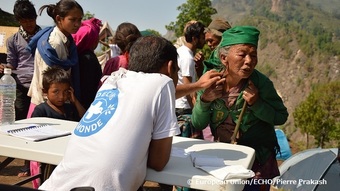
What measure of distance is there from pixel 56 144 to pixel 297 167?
4306 millimetres

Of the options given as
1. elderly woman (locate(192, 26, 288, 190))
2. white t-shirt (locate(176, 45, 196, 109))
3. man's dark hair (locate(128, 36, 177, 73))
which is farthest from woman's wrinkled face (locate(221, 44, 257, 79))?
white t-shirt (locate(176, 45, 196, 109))

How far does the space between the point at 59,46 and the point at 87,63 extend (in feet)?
1.31

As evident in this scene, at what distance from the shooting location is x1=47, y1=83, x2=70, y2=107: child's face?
2875mm

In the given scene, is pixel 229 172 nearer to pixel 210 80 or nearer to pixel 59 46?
pixel 210 80

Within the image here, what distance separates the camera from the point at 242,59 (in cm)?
213

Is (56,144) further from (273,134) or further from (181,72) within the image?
(181,72)

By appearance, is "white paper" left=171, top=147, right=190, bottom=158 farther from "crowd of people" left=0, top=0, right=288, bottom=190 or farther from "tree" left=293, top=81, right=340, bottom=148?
"tree" left=293, top=81, right=340, bottom=148

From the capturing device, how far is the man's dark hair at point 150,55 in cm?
168

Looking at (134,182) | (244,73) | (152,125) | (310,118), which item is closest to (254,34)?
(244,73)

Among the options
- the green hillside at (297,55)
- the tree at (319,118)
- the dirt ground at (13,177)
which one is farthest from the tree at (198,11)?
the green hillside at (297,55)

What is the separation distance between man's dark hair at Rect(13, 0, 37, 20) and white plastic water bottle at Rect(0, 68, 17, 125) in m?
1.38

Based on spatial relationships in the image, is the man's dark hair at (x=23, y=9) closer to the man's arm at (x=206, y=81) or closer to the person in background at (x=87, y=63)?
the person in background at (x=87, y=63)

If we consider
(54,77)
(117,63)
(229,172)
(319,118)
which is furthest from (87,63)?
(319,118)

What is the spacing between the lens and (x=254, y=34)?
2135mm
